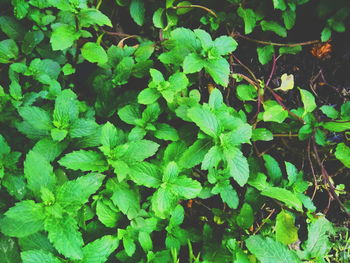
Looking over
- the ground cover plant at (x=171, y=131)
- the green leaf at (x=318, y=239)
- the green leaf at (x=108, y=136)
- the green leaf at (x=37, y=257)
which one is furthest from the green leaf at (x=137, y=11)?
the green leaf at (x=318, y=239)

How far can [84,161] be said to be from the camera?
1422mm

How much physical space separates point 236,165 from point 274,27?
40.2 inches

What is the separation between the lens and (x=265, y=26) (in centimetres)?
200

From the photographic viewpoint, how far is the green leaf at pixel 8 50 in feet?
5.72

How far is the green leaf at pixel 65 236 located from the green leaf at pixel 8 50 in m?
1.00

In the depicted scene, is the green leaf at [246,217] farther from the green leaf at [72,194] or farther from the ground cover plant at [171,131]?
the green leaf at [72,194]

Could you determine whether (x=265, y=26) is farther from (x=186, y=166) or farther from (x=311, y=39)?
(x=186, y=166)

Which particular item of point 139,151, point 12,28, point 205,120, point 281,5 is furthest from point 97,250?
point 281,5

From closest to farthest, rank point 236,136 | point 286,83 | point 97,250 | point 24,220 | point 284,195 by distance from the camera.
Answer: point 24,220
point 97,250
point 236,136
point 284,195
point 286,83

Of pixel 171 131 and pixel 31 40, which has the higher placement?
pixel 31 40

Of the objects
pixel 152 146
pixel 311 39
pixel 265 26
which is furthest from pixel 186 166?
pixel 311 39

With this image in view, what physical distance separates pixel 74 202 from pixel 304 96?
1.45m

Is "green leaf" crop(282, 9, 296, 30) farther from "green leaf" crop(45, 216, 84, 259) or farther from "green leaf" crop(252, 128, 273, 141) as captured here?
"green leaf" crop(45, 216, 84, 259)

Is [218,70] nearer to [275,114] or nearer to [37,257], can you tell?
[275,114]
